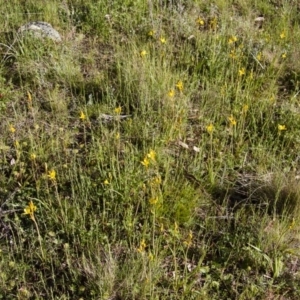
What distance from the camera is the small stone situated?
4.76 meters

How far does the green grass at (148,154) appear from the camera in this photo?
3031 millimetres

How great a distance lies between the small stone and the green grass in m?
0.10

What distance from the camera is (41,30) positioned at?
480 cm

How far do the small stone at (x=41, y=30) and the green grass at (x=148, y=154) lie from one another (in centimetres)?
10

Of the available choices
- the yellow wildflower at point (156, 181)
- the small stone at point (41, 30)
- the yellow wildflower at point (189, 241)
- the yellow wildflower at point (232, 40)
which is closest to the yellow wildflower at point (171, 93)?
the yellow wildflower at point (156, 181)

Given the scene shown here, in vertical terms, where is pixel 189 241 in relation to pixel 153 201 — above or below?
below

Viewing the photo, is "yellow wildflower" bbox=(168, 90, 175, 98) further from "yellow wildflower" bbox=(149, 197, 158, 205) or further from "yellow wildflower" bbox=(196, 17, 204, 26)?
"yellow wildflower" bbox=(196, 17, 204, 26)

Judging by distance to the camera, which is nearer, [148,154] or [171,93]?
[148,154]

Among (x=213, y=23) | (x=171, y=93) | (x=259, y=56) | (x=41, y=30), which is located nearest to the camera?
(x=171, y=93)

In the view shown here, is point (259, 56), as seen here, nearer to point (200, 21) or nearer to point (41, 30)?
point (200, 21)

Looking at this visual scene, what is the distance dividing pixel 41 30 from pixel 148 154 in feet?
7.25

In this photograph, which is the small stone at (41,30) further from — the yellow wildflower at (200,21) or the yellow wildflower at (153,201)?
the yellow wildflower at (153,201)

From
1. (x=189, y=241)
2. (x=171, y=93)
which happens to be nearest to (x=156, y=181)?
(x=189, y=241)

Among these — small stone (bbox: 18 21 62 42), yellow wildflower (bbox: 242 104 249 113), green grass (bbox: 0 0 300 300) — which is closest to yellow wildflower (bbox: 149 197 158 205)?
green grass (bbox: 0 0 300 300)
